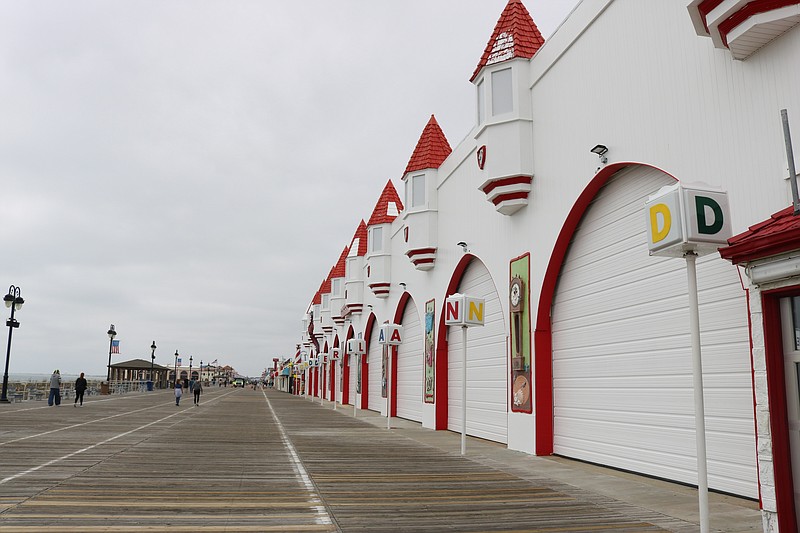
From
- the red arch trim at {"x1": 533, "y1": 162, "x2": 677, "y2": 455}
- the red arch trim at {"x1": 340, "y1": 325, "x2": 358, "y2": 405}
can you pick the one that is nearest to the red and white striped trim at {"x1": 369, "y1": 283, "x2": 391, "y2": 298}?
the red arch trim at {"x1": 340, "y1": 325, "x2": 358, "y2": 405}

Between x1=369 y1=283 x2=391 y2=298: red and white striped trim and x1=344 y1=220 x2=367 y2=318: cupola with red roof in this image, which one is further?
x1=344 y1=220 x2=367 y2=318: cupola with red roof

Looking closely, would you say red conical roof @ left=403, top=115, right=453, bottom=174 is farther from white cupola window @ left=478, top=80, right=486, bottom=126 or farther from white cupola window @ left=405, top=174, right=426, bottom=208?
white cupola window @ left=478, top=80, right=486, bottom=126

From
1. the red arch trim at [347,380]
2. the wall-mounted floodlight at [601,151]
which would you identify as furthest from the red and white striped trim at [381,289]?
the wall-mounted floodlight at [601,151]

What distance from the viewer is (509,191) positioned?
13609 mm

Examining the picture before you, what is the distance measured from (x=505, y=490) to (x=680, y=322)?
11.4ft

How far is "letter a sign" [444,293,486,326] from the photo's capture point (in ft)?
42.8

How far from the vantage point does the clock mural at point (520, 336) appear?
13172 mm

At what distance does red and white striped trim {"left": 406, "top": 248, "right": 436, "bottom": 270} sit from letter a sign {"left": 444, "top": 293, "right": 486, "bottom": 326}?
7717 millimetres

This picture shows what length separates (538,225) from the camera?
13.2 metres

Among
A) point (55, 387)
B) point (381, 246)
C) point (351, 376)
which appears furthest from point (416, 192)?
point (351, 376)

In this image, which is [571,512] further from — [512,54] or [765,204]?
[512,54]

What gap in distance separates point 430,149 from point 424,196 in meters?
1.81

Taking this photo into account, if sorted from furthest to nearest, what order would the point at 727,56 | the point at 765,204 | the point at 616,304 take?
the point at 616,304
the point at 727,56
the point at 765,204

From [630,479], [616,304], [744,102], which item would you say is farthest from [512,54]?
[630,479]
